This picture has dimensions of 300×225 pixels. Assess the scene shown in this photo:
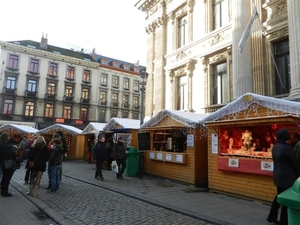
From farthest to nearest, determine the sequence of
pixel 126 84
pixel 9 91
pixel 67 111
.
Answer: pixel 126 84
pixel 67 111
pixel 9 91

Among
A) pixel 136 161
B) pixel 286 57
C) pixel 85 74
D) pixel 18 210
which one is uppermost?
pixel 85 74

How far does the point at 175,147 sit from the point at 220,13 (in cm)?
847

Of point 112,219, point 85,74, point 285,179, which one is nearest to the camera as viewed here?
point 285,179

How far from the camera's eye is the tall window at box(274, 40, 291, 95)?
1059cm

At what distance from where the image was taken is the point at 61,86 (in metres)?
39.8

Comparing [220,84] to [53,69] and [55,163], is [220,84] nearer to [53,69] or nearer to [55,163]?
[55,163]

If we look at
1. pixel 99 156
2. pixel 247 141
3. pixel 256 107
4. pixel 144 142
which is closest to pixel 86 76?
pixel 144 142

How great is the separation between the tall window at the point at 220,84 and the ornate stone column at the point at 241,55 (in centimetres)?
188

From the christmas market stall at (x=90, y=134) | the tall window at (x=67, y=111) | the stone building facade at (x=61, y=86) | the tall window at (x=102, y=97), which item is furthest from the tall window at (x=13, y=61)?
the christmas market stall at (x=90, y=134)

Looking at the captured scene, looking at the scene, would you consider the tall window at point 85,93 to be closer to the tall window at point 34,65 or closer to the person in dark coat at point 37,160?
the tall window at point 34,65

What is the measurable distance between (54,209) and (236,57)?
31.9 ft

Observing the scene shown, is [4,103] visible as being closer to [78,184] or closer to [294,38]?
[78,184]

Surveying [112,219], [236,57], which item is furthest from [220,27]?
[112,219]

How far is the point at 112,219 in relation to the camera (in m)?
5.54
